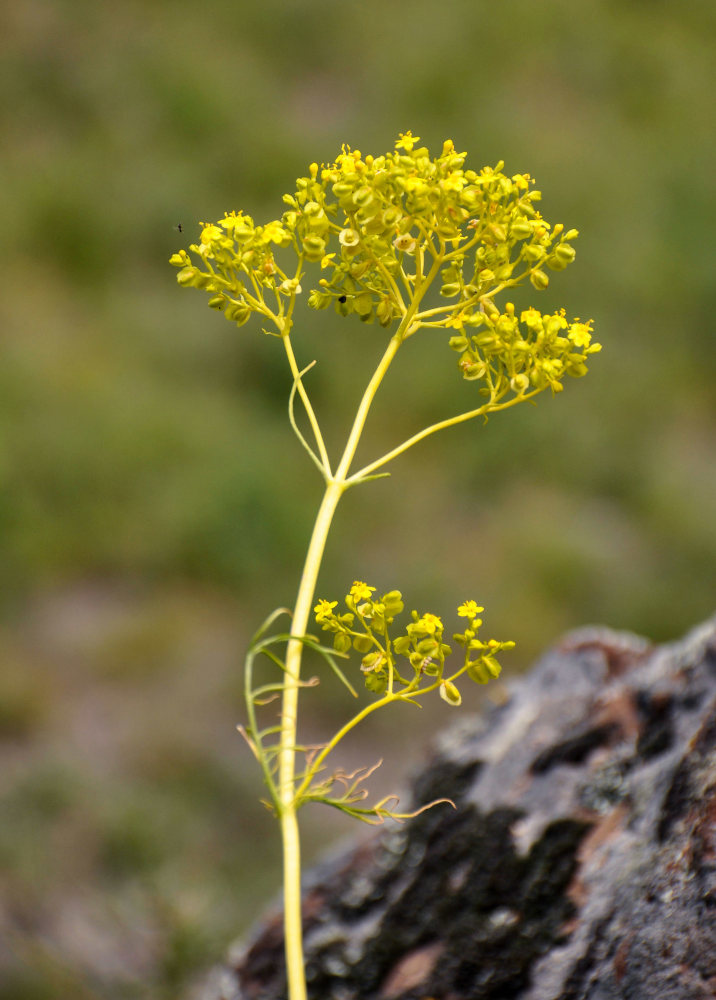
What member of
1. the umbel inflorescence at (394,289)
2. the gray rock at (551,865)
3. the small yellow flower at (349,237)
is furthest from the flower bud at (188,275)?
the gray rock at (551,865)

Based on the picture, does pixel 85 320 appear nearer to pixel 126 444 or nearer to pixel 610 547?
pixel 126 444

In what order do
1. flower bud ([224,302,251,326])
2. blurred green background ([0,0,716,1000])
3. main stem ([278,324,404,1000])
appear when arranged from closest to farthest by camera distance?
main stem ([278,324,404,1000]), flower bud ([224,302,251,326]), blurred green background ([0,0,716,1000])

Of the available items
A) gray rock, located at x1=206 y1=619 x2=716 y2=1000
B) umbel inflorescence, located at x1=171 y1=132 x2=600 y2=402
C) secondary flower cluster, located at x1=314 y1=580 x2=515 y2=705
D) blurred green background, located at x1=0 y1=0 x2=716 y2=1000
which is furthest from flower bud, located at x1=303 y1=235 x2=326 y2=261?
blurred green background, located at x1=0 y1=0 x2=716 y2=1000

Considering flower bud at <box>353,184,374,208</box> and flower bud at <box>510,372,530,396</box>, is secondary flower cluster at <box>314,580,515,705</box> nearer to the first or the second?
flower bud at <box>510,372,530,396</box>

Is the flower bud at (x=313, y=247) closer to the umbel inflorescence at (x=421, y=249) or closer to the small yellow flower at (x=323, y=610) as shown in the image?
the umbel inflorescence at (x=421, y=249)

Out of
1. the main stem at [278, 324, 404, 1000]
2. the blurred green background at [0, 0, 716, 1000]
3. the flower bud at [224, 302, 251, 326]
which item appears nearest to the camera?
the main stem at [278, 324, 404, 1000]

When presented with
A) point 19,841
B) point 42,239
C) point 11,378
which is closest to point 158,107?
point 42,239

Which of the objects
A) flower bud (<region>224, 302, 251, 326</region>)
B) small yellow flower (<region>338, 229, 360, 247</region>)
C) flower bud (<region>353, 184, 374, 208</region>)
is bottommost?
flower bud (<region>353, 184, 374, 208</region>)
